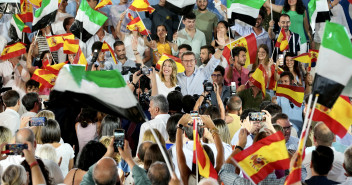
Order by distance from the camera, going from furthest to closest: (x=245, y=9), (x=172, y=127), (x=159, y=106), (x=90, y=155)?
(x=245, y=9)
(x=159, y=106)
(x=172, y=127)
(x=90, y=155)

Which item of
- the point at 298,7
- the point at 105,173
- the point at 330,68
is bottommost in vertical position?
the point at 298,7

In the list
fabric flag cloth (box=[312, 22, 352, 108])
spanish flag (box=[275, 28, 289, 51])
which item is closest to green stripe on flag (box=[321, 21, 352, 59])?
fabric flag cloth (box=[312, 22, 352, 108])

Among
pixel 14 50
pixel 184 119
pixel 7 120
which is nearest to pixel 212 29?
pixel 14 50

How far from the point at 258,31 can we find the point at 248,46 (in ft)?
4.20

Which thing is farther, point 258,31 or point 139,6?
point 258,31

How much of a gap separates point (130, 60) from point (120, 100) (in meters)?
6.83

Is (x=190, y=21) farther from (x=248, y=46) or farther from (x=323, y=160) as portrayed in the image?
(x=323, y=160)

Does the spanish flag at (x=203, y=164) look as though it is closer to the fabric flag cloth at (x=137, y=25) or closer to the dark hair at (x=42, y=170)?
the dark hair at (x=42, y=170)

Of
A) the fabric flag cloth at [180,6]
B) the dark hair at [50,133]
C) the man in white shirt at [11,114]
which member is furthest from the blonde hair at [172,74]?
the dark hair at [50,133]

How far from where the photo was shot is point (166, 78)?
11531 mm

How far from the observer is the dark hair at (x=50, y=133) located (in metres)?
8.41

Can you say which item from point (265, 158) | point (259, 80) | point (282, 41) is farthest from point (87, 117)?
point (282, 41)

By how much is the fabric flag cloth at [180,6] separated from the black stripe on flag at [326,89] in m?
7.42

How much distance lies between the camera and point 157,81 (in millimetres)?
11594
